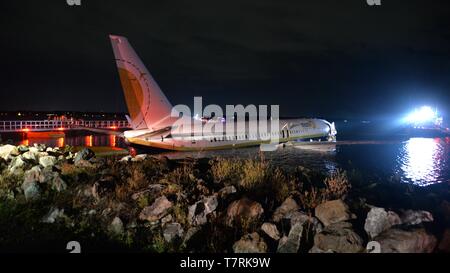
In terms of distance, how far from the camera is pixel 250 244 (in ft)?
24.7

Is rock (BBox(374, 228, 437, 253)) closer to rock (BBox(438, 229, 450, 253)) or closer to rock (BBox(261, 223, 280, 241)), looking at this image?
rock (BBox(438, 229, 450, 253))

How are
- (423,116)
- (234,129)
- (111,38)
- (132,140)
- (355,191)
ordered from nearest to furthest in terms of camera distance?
(355,191) < (111,38) < (132,140) < (234,129) < (423,116)

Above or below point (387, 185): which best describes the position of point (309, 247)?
below

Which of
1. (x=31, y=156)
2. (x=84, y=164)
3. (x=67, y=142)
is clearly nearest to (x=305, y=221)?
(x=84, y=164)

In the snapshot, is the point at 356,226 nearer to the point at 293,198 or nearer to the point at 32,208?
the point at 293,198

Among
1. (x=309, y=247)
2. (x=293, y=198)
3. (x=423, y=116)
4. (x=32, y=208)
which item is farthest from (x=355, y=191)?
(x=423, y=116)

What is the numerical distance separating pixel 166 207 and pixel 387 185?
26.5 feet

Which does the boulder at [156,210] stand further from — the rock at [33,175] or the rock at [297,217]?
the rock at [33,175]

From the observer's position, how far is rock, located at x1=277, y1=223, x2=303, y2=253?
740 cm

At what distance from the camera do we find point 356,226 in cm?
809

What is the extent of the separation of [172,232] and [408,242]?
559cm

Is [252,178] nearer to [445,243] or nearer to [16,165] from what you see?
[445,243]

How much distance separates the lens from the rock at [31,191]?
11.8m

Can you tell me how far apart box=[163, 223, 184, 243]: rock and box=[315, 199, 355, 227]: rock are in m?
3.67
